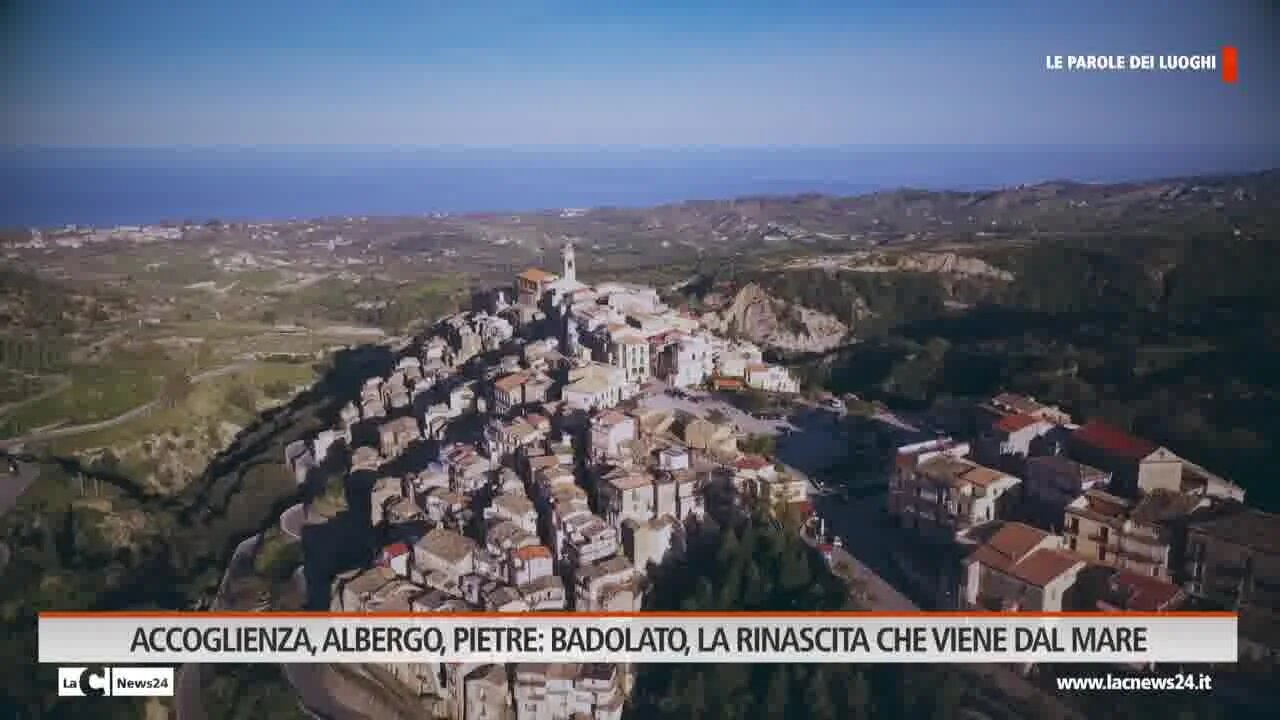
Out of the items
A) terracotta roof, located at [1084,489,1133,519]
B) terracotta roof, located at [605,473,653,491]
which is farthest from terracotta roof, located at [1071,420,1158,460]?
terracotta roof, located at [605,473,653,491]

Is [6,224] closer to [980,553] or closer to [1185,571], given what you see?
[980,553]

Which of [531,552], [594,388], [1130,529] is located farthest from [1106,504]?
[594,388]

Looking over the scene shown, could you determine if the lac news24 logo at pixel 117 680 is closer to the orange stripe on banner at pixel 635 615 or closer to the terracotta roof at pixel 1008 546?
the orange stripe on banner at pixel 635 615

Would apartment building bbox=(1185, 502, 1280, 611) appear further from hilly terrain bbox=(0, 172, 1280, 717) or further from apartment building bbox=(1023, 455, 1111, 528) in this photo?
hilly terrain bbox=(0, 172, 1280, 717)

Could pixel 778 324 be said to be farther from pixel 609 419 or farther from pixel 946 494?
pixel 946 494

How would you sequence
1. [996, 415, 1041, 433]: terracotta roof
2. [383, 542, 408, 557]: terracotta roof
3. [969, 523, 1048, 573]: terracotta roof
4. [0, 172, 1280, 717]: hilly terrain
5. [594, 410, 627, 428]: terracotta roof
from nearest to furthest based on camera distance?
[969, 523, 1048, 573]: terracotta roof < [383, 542, 408, 557]: terracotta roof < [996, 415, 1041, 433]: terracotta roof < [594, 410, 627, 428]: terracotta roof < [0, 172, 1280, 717]: hilly terrain

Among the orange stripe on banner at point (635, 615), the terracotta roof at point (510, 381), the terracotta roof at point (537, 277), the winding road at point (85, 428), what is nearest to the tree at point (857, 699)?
the orange stripe on banner at point (635, 615)
